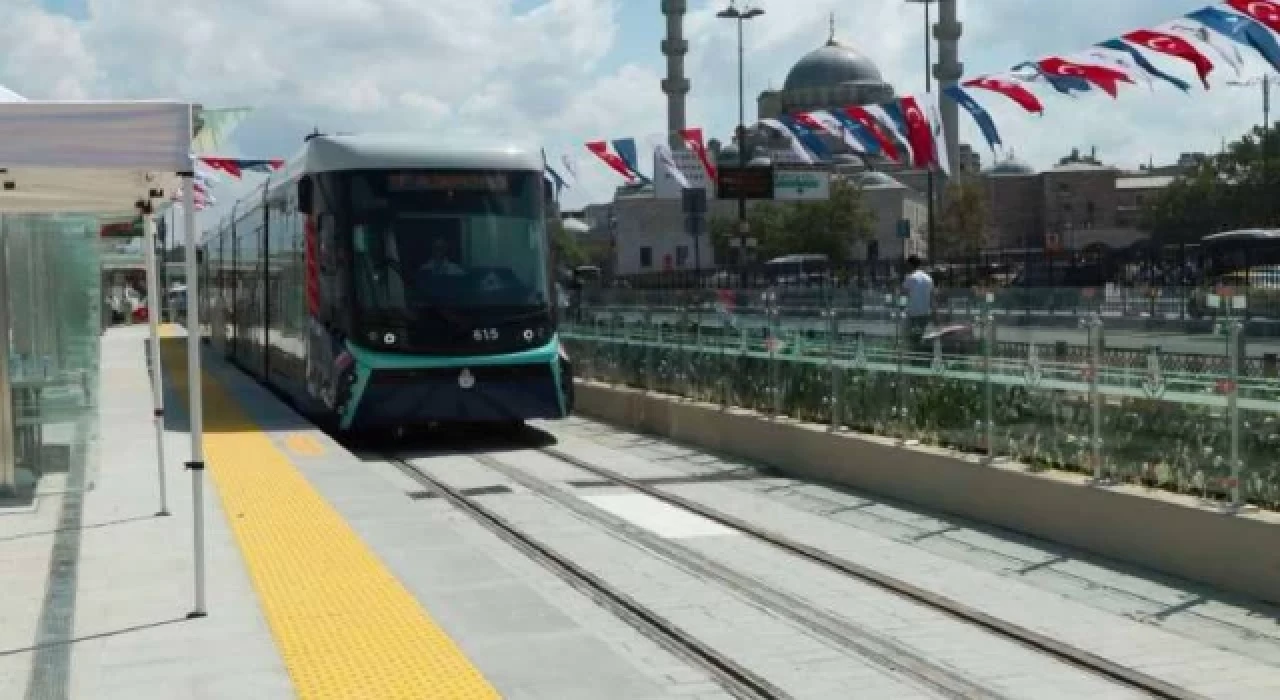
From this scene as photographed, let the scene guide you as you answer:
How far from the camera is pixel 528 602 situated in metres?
8.18

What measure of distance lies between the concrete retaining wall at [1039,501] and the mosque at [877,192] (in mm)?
74484

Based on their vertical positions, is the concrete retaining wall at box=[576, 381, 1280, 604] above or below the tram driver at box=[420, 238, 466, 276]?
below

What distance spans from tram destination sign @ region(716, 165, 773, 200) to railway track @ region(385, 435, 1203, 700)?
4255 cm

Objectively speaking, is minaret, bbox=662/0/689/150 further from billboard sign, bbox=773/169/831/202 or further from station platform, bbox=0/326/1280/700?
station platform, bbox=0/326/1280/700

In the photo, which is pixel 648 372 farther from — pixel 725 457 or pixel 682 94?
pixel 682 94

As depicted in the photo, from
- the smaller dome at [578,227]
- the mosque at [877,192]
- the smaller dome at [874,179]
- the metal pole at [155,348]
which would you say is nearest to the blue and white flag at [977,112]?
the metal pole at [155,348]

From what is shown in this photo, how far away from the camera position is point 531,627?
299 inches

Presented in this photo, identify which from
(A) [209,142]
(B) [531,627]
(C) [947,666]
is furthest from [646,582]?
(A) [209,142]

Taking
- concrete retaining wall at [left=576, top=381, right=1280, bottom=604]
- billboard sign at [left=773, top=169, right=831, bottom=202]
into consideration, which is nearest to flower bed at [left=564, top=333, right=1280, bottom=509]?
concrete retaining wall at [left=576, top=381, right=1280, bottom=604]

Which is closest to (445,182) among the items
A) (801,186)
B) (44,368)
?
(44,368)

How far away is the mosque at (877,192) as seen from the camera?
106562 mm

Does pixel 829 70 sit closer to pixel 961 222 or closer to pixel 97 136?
pixel 961 222

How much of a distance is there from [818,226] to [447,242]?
259 ft

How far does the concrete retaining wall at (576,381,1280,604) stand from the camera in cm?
869
